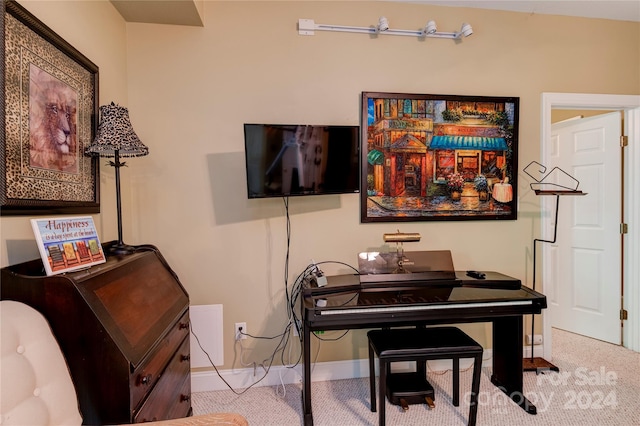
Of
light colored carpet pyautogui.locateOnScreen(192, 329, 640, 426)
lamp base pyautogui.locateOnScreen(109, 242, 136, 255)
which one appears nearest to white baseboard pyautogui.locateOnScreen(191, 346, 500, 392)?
light colored carpet pyautogui.locateOnScreen(192, 329, 640, 426)

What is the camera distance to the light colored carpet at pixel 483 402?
185 cm

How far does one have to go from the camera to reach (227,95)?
84.4 inches

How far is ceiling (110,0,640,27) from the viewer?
1.89 metres

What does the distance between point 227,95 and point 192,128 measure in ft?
1.11

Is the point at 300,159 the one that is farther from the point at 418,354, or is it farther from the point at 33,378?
the point at 33,378

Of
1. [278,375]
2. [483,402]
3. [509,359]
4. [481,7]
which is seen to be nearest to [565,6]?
[481,7]

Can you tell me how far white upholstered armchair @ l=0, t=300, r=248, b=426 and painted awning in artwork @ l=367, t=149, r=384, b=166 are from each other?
177cm

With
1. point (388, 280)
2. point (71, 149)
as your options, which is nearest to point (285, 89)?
point (71, 149)

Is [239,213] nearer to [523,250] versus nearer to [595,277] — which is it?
[523,250]

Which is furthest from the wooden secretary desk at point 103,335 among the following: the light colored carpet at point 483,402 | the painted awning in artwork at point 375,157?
the painted awning in artwork at point 375,157

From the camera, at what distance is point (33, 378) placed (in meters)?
0.90

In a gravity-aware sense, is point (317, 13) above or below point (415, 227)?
above

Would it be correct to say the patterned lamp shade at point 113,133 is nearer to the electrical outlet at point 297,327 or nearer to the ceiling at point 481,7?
the ceiling at point 481,7

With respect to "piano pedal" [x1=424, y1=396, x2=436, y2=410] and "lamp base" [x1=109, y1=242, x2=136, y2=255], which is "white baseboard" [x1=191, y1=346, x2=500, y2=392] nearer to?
→ "piano pedal" [x1=424, y1=396, x2=436, y2=410]
